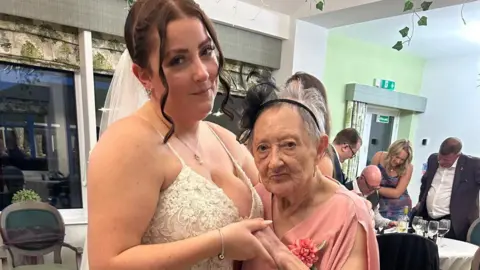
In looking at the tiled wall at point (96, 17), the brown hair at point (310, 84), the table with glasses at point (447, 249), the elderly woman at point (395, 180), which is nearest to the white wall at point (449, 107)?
the elderly woman at point (395, 180)

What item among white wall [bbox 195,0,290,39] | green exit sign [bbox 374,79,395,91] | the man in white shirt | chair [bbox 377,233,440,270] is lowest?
chair [bbox 377,233,440,270]

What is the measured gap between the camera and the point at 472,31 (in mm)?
4480

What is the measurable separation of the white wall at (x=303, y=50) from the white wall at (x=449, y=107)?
3.22 m

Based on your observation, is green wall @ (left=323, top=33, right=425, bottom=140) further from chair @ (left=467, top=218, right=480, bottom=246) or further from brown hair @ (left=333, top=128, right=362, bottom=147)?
chair @ (left=467, top=218, right=480, bottom=246)

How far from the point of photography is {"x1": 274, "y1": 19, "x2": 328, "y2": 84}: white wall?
359cm

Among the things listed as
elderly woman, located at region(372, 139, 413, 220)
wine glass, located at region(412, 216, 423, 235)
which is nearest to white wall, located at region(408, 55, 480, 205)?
elderly woman, located at region(372, 139, 413, 220)

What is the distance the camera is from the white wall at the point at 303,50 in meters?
3.59

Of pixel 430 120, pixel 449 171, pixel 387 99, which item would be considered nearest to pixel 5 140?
pixel 449 171

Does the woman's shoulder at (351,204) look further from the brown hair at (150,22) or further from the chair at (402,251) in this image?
the chair at (402,251)

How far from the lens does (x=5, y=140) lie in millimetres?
2855

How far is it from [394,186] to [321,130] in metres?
2.98

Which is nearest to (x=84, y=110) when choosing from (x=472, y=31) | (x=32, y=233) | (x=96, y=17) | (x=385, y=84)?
(x=96, y=17)

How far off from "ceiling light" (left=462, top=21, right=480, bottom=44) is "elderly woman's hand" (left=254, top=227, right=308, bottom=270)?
4.27 meters

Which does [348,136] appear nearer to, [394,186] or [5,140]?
[394,186]
